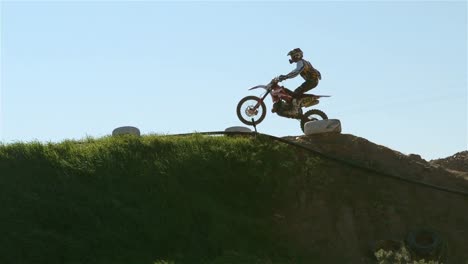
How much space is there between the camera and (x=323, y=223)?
1833 cm

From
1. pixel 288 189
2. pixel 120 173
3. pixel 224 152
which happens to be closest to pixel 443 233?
pixel 288 189

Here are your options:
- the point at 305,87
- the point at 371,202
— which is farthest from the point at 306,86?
the point at 371,202

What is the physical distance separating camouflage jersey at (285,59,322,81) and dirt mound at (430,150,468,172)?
2962 mm

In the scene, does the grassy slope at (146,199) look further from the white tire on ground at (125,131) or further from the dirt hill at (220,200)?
the white tire on ground at (125,131)

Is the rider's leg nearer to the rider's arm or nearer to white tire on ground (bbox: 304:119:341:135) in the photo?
the rider's arm

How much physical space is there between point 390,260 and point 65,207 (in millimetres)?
5071

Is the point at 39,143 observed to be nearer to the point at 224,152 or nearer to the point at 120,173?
the point at 120,173

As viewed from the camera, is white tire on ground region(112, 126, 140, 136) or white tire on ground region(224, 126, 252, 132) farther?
white tire on ground region(112, 126, 140, 136)

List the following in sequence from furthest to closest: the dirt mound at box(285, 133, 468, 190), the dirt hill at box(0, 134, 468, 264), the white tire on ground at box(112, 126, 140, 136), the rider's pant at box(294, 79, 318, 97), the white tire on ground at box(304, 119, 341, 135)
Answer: the rider's pant at box(294, 79, 318, 97), the white tire on ground at box(112, 126, 140, 136), the white tire on ground at box(304, 119, 341, 135), the dirt mound at box(285, 133, 468, 190), the dirt hill at box(0, 134, 468, 264)

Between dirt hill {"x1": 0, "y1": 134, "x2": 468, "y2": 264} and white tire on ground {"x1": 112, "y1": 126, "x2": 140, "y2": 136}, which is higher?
white tire on ground {"x1": 112, "y1": 126, "x2": 140, "y2": 136}

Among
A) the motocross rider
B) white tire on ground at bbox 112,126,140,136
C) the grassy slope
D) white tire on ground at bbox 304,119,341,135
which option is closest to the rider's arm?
the motocross rider

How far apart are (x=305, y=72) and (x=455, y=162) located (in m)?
3.74

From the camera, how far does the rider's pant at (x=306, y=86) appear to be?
69.4 feet

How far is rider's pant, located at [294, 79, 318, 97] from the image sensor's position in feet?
69.4
